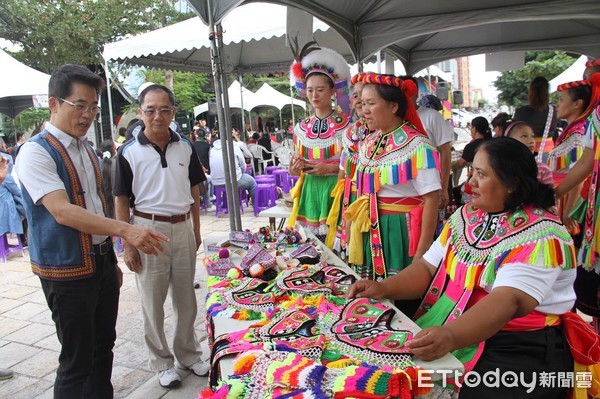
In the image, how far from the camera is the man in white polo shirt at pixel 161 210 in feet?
8.68

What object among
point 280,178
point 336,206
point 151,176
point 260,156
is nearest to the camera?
point 151,176

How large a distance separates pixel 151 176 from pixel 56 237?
0.73 m

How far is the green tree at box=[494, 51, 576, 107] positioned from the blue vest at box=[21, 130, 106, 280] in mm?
18738

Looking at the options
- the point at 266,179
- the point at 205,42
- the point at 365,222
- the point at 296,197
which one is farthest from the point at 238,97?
the point at 365,222

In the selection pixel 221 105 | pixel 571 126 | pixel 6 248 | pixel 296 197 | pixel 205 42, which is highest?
pixel 205 42

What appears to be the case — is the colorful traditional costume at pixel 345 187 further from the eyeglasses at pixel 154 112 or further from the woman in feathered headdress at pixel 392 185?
the eyeglasses at pixel 154 112

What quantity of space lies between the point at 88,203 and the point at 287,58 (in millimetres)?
6694

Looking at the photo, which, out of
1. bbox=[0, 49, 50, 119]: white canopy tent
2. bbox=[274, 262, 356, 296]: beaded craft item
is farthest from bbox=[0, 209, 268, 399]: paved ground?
bbox=[0, 49, 50, 119]: white canopy tent

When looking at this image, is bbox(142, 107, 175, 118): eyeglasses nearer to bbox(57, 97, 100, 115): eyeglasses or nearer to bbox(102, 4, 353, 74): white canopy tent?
bbox(57, 97, 100, 115): eyeglasses

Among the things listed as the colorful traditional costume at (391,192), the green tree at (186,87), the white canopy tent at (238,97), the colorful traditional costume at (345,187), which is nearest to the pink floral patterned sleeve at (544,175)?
the colorful traditional costume at (391,192)

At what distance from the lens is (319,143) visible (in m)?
3.28

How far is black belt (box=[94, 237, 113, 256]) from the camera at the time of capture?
221 cm

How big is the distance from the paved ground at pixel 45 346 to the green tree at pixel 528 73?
1775cm

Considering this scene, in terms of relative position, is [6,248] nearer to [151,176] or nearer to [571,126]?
[151,176]
